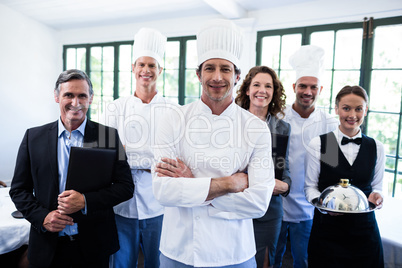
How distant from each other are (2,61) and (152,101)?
14.5 feet

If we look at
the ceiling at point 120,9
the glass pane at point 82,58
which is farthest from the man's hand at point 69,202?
the glass pane at point 82,58

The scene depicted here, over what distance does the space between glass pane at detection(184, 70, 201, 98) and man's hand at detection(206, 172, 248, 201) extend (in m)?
3.45

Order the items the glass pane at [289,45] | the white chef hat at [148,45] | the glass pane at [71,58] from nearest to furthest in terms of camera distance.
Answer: the white chef hat at [148,45]
the glass pane at [289,45]
the glass pane at [71,58]

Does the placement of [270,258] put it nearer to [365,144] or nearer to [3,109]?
[365,144]

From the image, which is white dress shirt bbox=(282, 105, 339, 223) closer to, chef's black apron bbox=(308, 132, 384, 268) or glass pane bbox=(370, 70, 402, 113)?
chef's black apron bbox=(308, 132, 384, 268)

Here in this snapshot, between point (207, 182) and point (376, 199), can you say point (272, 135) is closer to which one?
point (376, 199)

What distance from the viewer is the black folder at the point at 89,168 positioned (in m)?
1.37

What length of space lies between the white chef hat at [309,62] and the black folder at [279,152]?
64 centimetres

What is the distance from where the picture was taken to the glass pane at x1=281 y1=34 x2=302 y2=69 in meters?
3.72

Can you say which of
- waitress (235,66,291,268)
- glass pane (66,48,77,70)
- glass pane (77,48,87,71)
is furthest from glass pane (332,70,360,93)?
glass pane (66,48,77,70)

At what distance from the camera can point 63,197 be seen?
139cm

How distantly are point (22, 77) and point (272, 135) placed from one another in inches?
210

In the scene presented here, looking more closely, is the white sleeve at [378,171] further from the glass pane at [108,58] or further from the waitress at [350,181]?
the glass pane at [108,58]

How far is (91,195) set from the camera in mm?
1447
